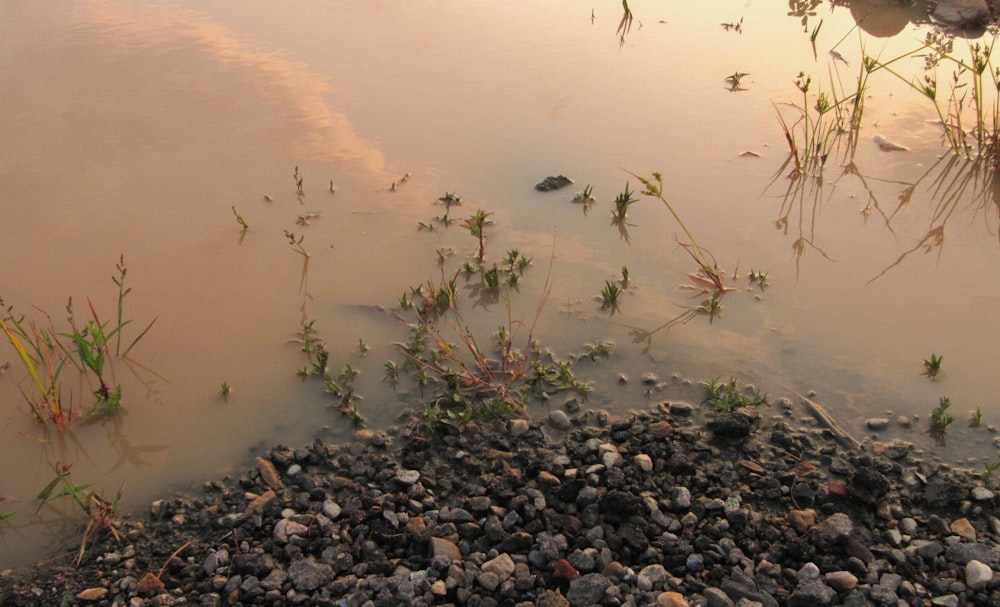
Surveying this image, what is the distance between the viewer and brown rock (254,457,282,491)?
362 cm

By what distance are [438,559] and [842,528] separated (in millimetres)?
1675

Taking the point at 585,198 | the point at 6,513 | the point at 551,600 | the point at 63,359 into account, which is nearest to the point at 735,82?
the point at 585,198

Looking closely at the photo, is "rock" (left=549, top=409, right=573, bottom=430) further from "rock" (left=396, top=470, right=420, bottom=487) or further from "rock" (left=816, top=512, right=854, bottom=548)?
"rock" (left=816, top=512, right=854, bottom=548)

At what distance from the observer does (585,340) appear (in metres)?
4.62

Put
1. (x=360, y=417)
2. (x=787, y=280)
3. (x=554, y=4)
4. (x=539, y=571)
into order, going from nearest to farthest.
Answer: (x=539, y=571)
(x=360, y=417)
(x=787, y=280)
(x=554, y=4)

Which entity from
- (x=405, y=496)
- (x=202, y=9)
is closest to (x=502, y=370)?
(x=405, y=496)

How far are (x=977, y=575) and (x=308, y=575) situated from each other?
2603mm

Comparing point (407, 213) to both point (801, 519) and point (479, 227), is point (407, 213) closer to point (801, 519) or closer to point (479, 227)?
point (479, 227)

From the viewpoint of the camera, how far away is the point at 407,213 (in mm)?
5887

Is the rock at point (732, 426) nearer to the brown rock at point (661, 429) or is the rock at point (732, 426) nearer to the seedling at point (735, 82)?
the brown rock at point (661, 429)

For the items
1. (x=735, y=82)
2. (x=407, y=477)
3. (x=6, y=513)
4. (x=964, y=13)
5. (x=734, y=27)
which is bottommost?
(x=6, y=513)

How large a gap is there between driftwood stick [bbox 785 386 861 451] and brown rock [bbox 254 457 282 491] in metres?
2.75

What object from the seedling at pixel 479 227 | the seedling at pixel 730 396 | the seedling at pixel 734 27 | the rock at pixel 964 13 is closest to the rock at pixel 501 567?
the seedling at pixel 730 396

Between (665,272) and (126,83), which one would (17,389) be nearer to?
(665,272)
